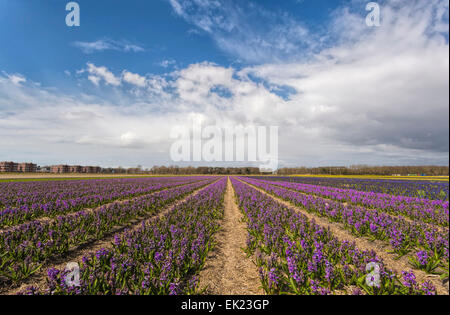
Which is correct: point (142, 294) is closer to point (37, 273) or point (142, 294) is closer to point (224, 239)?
point (37, 273)

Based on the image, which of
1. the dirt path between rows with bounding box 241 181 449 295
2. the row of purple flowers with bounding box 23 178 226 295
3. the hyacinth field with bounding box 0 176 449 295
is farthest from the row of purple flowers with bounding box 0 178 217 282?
the dirt path between rows with bounding box 241 181 449 295

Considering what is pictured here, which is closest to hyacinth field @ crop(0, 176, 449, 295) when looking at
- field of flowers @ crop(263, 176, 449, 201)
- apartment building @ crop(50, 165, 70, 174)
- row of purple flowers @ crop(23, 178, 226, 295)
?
row of purple flowers @ crop(23, 178, 226, 295)

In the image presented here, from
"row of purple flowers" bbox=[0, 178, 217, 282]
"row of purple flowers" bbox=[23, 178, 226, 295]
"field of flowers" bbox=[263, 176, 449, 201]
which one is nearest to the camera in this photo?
"row of purple flowers" bbox=[23, 178, 226, 295]

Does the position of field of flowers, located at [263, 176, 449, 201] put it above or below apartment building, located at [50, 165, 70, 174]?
above

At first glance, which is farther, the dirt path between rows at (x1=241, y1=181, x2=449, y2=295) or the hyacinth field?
the dirt path between rows at (x1=241, y1=181, x2=449, y2=295)

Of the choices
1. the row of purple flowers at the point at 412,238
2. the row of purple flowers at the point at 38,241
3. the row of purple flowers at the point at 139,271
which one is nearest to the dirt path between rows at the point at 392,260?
the row of purple flowers at the point at 412,238

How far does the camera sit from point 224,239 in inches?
269

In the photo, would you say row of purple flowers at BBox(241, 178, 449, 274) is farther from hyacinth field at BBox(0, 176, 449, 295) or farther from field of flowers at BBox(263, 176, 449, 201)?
field of flowers at BBox(263, 176, 449, 201)

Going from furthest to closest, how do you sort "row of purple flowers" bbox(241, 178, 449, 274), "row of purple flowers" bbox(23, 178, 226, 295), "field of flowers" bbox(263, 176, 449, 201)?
1. "field of flowers" bbox(263, 176, 449, 201)
2. "row of purple flowers" bbox(241, 178, 449, 274)
3. "row of purple flowers" bbox(23, 178, 226, 295)

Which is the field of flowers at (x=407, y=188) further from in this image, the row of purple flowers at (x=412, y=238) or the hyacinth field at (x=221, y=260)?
the row of purple flowers at (x=412, y=238)
